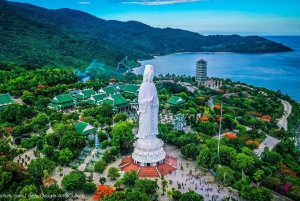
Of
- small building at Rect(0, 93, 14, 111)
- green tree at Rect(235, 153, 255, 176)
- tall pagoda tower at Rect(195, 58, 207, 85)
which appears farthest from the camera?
tall pagoda tower at Rect(195, 58, 207, 85)

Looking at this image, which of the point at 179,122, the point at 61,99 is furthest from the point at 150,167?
the point at 61,99

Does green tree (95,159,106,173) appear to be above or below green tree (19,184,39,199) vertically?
below

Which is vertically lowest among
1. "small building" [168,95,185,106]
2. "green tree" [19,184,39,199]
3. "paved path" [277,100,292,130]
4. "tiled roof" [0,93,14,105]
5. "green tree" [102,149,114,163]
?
"paved path" [277,100,292,130]

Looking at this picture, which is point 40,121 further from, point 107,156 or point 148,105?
point 148,105

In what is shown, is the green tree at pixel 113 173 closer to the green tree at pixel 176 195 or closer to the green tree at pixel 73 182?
the green tree at pixel 73 182

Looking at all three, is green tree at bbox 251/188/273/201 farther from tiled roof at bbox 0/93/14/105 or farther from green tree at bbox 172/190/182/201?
tiled roof at bbox 0/93/14/105

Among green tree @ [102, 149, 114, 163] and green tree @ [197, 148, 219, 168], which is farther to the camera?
green tree @ [102, 149, 114, 163]

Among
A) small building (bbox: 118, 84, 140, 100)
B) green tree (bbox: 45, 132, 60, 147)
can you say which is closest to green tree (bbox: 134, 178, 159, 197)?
green tree (bbox: 45, 132, 60, 147)
